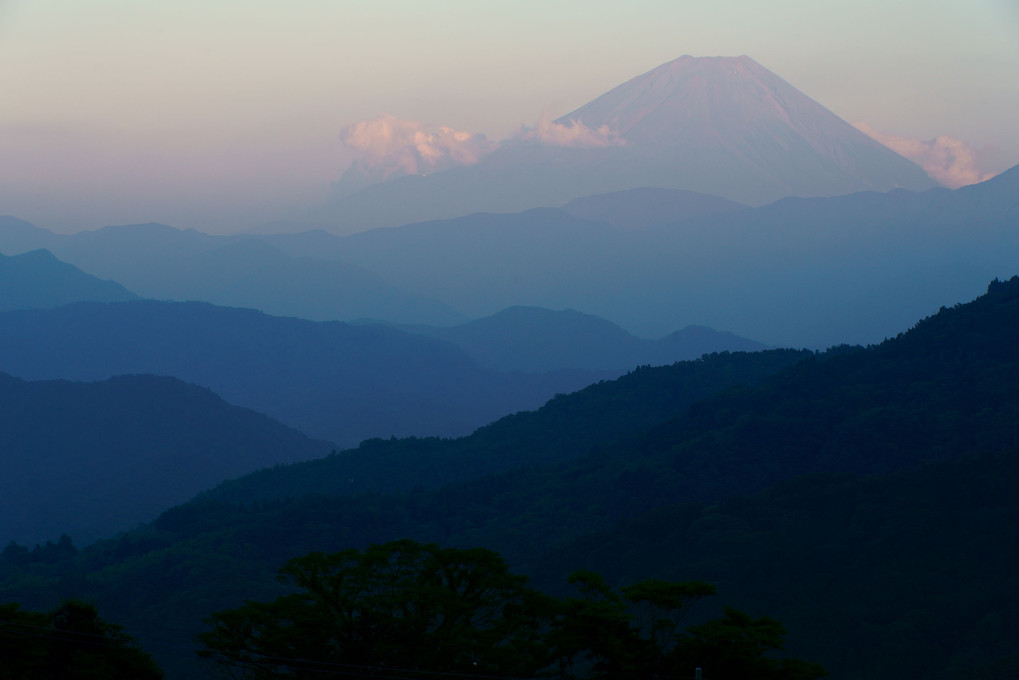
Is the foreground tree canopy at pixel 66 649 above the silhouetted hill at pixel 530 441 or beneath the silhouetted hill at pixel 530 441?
beneath

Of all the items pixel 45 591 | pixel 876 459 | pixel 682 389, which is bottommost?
pixel 45 591

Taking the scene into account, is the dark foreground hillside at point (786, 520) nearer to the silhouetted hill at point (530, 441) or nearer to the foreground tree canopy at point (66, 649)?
the silhouetted hill at point (530, 441)

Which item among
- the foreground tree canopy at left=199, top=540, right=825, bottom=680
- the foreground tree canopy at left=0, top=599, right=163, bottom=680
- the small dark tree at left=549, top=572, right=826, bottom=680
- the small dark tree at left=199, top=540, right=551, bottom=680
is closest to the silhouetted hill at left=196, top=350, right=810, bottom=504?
the small dark tree at left=199, top=540, right=551, bottom=680

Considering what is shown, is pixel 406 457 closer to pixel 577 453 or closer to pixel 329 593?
pixel 577 453

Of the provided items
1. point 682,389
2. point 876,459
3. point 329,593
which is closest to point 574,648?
point 329,593

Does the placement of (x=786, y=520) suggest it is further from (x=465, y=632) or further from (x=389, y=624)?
(x=389, y=624)

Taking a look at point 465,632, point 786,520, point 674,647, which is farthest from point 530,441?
point 674,647

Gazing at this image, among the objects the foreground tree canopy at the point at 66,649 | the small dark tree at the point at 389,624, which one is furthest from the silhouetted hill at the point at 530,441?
the foreground tree canopy at the point at 66,649
